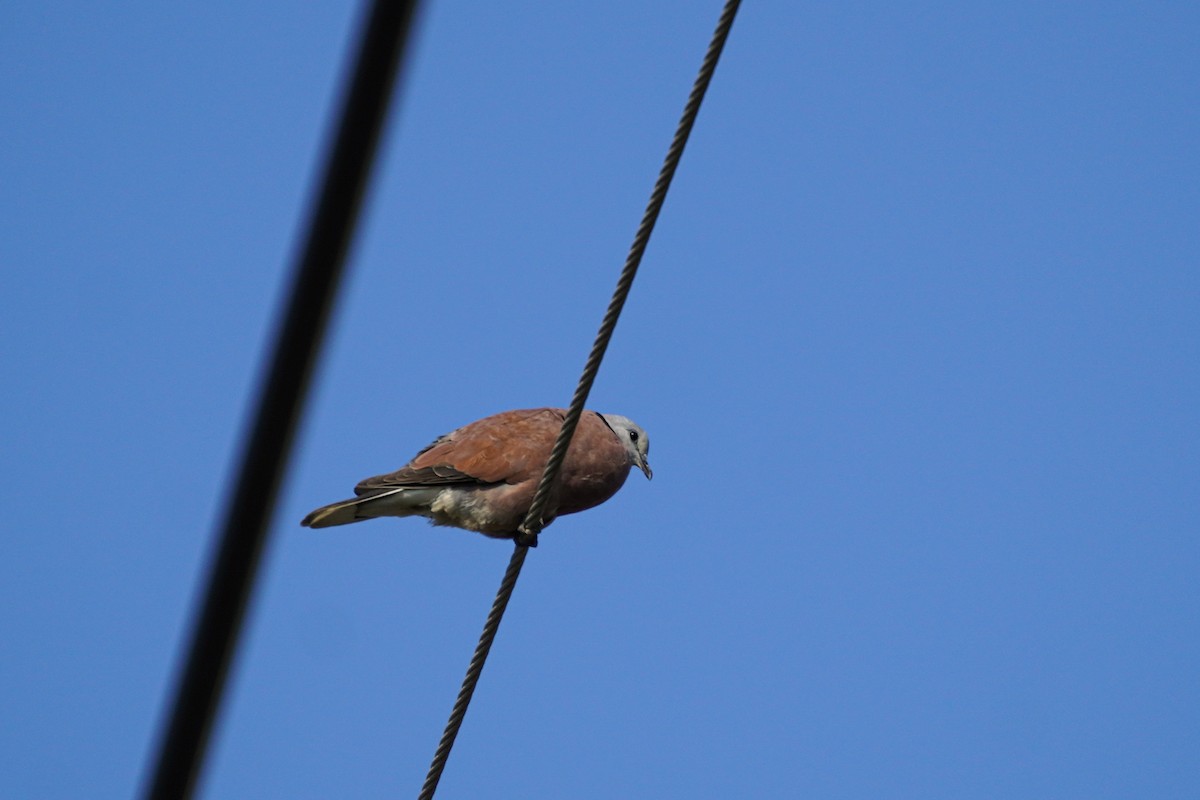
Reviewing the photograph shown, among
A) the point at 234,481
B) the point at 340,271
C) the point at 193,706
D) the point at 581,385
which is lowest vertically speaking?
the point at 581,385

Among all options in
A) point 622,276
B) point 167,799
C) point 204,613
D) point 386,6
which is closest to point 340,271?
point 386,6

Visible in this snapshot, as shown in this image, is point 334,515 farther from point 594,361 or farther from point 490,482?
point 594,361

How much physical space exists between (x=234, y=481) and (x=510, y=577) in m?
2.80

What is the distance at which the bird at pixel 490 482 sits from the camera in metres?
5.60

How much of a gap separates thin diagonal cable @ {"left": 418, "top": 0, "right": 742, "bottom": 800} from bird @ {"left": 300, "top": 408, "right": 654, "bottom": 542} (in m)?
1.90

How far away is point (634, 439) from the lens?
21.3 ft

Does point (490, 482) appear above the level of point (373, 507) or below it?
above

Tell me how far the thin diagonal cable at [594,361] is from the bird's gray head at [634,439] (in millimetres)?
2737

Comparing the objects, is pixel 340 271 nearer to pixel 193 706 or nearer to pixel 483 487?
pixel 193 706

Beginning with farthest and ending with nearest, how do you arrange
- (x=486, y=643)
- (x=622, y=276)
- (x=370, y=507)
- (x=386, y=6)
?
1. (x=370, y=507)
2. (x=486, y=643)
3. (x=622, y=276)
4. (x=386, y=6)

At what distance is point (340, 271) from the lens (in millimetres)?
896

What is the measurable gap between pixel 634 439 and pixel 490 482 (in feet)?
3.70

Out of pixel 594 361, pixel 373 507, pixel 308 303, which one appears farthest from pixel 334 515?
pixel 308 303

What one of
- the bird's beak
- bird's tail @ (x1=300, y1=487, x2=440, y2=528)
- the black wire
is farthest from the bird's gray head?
the black wire
